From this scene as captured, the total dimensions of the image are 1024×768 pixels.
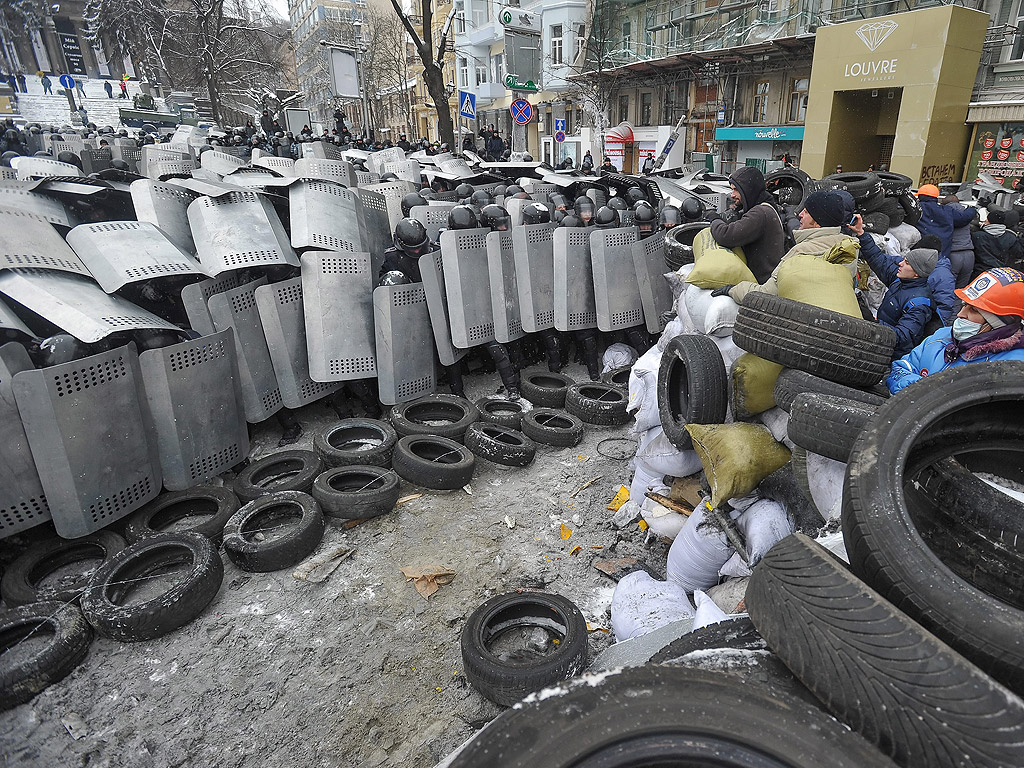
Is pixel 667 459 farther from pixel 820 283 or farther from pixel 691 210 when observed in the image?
pixel 691 210

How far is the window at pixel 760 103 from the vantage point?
22.9 metres

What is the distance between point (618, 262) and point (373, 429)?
3.23 meters

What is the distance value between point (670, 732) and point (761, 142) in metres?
26.0

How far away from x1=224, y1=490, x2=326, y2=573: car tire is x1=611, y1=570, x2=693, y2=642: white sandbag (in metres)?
2.00

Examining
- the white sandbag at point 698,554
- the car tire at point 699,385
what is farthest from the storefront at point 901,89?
the white sandbag at point 698,554

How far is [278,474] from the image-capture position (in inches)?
174

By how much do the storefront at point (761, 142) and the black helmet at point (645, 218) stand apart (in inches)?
696

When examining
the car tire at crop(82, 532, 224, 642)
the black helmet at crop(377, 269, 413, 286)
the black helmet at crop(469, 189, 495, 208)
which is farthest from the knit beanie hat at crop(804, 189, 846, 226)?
the black helmet at crop(469, 189, 495, 208)

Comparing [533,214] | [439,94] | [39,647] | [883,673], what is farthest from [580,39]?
[883,673]

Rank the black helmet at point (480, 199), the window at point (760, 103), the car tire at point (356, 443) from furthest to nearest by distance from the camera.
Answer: the window at point (760, 103)
the black helmet at point (480, 199)
the car tire at point (356, 443)

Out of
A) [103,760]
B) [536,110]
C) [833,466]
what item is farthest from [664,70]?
[103,760]

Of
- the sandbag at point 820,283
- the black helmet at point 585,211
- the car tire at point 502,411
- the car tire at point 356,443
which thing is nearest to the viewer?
the sandbag at point 820,283

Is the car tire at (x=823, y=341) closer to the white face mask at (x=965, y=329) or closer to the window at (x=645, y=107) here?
the white face mask at (x=965, y=329)

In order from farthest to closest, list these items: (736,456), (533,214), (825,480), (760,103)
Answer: (760,103) → (533,214) → (736,456) → (825,480)
